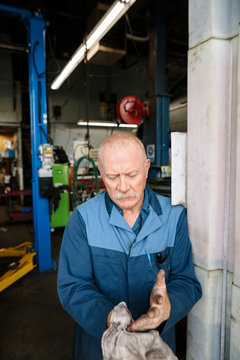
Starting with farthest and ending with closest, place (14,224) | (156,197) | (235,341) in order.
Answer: (14,224)
(156,197)
(235,341)

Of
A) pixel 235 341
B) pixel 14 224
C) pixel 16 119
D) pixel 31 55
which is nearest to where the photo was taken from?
pixel 235 341

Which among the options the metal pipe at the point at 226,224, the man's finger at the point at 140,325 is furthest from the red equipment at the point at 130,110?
the man's finger at the point at 140,325

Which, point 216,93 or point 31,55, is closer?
point 216,93

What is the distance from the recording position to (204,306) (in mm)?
1093

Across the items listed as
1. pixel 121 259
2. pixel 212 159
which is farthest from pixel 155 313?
pixel 212 159

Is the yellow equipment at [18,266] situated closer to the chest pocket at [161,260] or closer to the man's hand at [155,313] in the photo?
the chest pocket at [161,260]

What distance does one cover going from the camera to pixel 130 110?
4.05 meters

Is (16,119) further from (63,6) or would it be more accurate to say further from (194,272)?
(194,272)

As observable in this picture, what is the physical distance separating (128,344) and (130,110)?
12.1 feet

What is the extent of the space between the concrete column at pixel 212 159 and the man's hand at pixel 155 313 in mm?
309

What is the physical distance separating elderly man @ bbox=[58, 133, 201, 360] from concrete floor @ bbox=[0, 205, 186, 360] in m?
0.68

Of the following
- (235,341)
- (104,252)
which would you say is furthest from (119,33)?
(235,341)

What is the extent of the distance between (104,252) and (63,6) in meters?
7.47

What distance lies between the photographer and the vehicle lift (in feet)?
10.1
